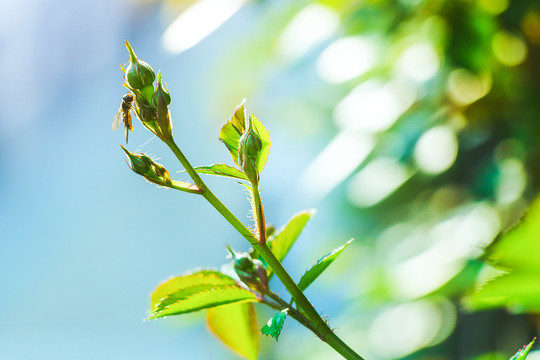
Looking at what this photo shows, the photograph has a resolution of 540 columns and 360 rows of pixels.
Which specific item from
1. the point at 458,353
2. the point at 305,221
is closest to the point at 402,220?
the point at 458,353

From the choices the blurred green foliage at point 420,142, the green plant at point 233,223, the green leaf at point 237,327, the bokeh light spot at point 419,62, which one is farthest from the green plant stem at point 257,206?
the bokeh light spot at point 419,62

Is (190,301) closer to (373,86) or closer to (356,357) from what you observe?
(356,357)

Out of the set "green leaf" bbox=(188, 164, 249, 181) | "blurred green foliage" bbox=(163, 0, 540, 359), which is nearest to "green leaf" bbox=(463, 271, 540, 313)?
"green leaf" bbox=(188, 164, 249, 181)

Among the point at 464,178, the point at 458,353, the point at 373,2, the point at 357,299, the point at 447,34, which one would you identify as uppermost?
the point at 373,2

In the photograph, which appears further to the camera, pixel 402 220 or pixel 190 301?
pixel 402 220

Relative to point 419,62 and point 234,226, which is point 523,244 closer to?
point 234,226

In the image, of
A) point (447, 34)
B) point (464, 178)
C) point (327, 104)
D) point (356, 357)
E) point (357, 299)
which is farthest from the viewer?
point (327, 104)

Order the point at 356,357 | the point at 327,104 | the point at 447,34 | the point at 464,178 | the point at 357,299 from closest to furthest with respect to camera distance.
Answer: the point at 356,357 → the point at 357,299 → the point at 447,34 → the point at 464,178 → the point at 327,104

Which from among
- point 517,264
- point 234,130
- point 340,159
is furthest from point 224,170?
point 340,159
